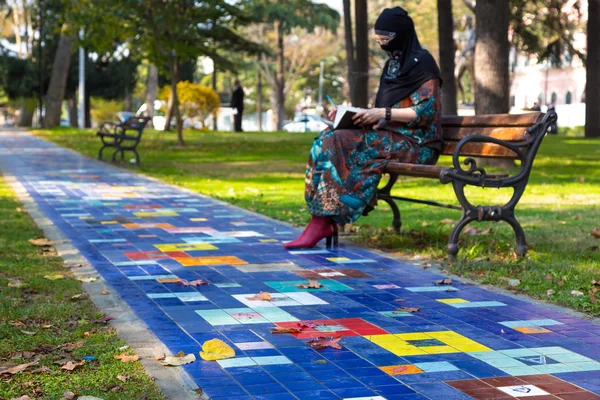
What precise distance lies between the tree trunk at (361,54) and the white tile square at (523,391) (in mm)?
19280

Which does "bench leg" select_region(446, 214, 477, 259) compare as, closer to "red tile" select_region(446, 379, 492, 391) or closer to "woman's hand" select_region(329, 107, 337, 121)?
"woman's hand" select_region(329, 107, 337, 121)

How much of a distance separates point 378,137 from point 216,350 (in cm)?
361

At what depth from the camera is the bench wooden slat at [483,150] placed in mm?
7188

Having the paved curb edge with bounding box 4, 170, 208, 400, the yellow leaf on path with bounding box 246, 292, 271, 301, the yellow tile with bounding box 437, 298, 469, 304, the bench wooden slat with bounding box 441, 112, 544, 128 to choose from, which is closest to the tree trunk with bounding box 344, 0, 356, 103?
the bench wooden slat with bounding box 441, 112, 544, 128

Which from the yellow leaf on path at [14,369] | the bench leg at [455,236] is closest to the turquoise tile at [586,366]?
the yellow leaf on path at [14,369]

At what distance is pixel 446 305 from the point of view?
18.2 ft

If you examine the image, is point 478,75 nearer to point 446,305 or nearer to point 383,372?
point 446,305

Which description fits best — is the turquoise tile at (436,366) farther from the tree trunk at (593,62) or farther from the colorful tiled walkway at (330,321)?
the tree trunk at (593,62)

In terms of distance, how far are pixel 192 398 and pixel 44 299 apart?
2.12m

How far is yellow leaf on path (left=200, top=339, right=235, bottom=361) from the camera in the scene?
167 inches

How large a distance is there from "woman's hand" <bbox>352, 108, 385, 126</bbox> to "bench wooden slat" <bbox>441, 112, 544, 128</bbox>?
88 cm

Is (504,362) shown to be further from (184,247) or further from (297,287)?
(184,247)

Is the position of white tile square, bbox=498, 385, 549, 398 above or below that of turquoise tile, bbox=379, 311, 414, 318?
below

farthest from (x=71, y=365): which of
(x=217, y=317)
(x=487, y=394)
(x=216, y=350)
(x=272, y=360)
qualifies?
(x=487, y=394)
